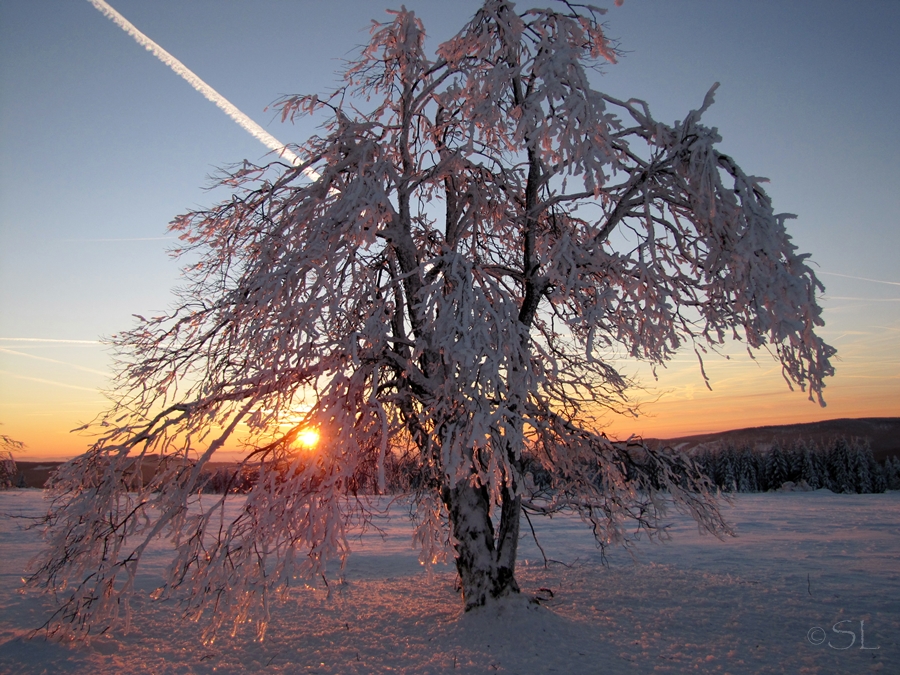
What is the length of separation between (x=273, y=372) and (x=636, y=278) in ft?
13.9

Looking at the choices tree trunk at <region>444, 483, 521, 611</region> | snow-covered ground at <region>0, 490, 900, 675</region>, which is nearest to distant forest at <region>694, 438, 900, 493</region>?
snow-covered ground at <region>0, 490, 900, 675</region>

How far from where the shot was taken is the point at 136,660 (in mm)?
6531

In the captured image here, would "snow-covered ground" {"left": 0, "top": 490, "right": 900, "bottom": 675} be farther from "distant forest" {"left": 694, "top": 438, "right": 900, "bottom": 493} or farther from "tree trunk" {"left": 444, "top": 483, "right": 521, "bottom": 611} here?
"distant forest" {"left": 694, "top": 438, "right": 900, "bottom": 493}

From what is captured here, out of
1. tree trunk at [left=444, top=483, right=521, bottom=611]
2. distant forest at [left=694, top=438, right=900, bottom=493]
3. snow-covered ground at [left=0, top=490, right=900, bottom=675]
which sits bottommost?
distant forest at [left=694, top=438, right=900, bottom=493]

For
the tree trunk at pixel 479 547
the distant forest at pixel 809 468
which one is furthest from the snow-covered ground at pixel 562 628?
the distant forest at pixel 809 468

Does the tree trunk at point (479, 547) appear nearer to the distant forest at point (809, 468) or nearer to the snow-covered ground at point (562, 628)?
the snow-covered ground at point (562, 628)

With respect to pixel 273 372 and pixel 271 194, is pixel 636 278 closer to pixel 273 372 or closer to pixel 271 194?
pixel 273 372

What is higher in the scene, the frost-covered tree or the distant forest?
the frost-covered tree

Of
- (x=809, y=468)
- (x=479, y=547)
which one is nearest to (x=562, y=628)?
(x=479, y=547)

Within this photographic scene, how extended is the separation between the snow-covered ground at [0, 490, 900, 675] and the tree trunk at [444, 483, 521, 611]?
1.05ft

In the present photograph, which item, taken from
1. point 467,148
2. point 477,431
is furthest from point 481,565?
point 467,148

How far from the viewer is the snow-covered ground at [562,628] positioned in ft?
20.1

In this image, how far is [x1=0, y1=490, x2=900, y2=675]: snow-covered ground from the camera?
242 inches

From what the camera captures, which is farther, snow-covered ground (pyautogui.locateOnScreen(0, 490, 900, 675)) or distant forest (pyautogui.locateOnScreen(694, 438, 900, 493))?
distant forest (pyautogui.locateOnScreen(694, 438, 900, 493))
